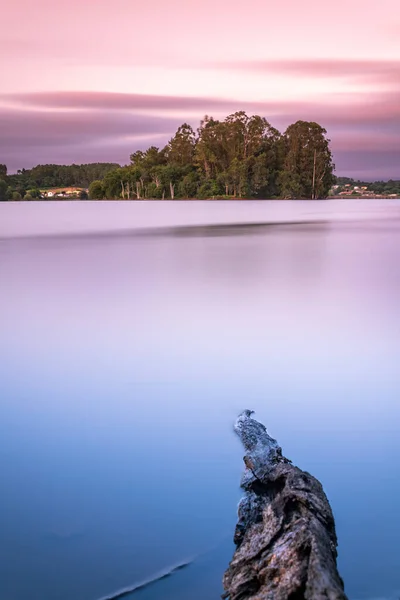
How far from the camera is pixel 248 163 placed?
85938 millimetres

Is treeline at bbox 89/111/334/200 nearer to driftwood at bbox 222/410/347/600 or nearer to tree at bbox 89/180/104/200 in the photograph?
tree at bbox 89/180/104/200

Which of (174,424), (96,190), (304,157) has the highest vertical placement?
(304,157)

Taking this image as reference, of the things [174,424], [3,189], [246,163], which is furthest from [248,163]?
[174,424]

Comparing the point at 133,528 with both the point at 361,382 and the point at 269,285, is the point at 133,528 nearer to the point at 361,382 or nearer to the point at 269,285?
the point at 361,382

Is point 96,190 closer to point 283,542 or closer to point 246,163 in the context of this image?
point 246,163

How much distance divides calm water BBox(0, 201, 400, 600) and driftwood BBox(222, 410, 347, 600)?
0.57 feet

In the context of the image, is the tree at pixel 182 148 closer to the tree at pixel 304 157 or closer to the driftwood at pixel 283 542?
the tree at pixel 304 157

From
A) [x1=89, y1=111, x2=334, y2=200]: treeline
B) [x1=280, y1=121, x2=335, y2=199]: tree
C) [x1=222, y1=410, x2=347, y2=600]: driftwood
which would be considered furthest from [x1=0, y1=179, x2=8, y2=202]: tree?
[x1=222, y1=410, x2=347, y2=600]: driftwood

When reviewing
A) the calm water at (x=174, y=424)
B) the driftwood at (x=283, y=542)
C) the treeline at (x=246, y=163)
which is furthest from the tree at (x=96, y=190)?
the driftwood at (x=283, y=542)

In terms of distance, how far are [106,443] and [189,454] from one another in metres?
0.53

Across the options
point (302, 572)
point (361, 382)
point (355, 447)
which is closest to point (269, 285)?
point (361, 382)

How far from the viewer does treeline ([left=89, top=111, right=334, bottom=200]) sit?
87250 mm

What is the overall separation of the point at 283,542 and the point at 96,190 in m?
113

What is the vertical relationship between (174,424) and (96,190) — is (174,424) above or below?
above
